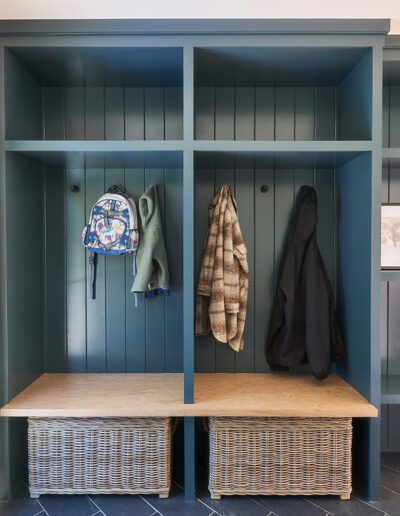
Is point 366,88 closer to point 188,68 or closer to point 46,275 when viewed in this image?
point 188,68

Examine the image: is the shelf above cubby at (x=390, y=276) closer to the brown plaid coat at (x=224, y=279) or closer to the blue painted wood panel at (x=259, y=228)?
the blue painted wood panel at (x=259, y=228)

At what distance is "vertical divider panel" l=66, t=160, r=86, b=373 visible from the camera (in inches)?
87.5

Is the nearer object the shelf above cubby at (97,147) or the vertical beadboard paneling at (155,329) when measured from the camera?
the shelf above cubby at (97,147)

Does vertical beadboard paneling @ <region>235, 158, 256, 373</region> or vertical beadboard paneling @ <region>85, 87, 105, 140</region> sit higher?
vertical beadboard paneling @ <region>85, 87, 105, 140</region>

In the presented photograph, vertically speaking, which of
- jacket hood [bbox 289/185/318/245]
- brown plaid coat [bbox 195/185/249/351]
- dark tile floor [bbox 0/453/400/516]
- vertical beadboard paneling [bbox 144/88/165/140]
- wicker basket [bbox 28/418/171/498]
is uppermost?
vertical beadboard paneling [bbox 144/88/165/140]

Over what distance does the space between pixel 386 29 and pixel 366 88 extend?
244 millimetres

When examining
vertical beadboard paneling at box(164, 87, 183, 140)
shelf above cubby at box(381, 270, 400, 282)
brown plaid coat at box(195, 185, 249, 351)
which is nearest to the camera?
shelf above cubby at box(381, 270, 400, 282)

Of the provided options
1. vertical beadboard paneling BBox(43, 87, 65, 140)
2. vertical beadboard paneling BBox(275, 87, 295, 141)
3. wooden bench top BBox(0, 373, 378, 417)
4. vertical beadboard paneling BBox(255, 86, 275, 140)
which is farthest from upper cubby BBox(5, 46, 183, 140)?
wooden bench top BBox(0, 373, 378, 417)

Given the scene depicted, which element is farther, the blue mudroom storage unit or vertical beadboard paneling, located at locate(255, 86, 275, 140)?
vertical beadboard paneling, located at locate(255, 86, 275, 140)

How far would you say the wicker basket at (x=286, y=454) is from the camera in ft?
5.84

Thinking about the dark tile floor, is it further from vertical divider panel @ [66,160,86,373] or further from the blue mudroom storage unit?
vertical divider panel @ [66,160,86,373]

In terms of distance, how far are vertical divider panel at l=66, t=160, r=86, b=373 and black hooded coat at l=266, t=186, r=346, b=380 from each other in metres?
1.08

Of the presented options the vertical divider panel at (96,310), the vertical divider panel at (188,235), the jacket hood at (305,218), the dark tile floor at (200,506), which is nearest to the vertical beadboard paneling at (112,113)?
the vertical divider panel at (96,310)

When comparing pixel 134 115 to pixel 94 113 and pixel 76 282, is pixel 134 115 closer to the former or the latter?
pixel 94 113
